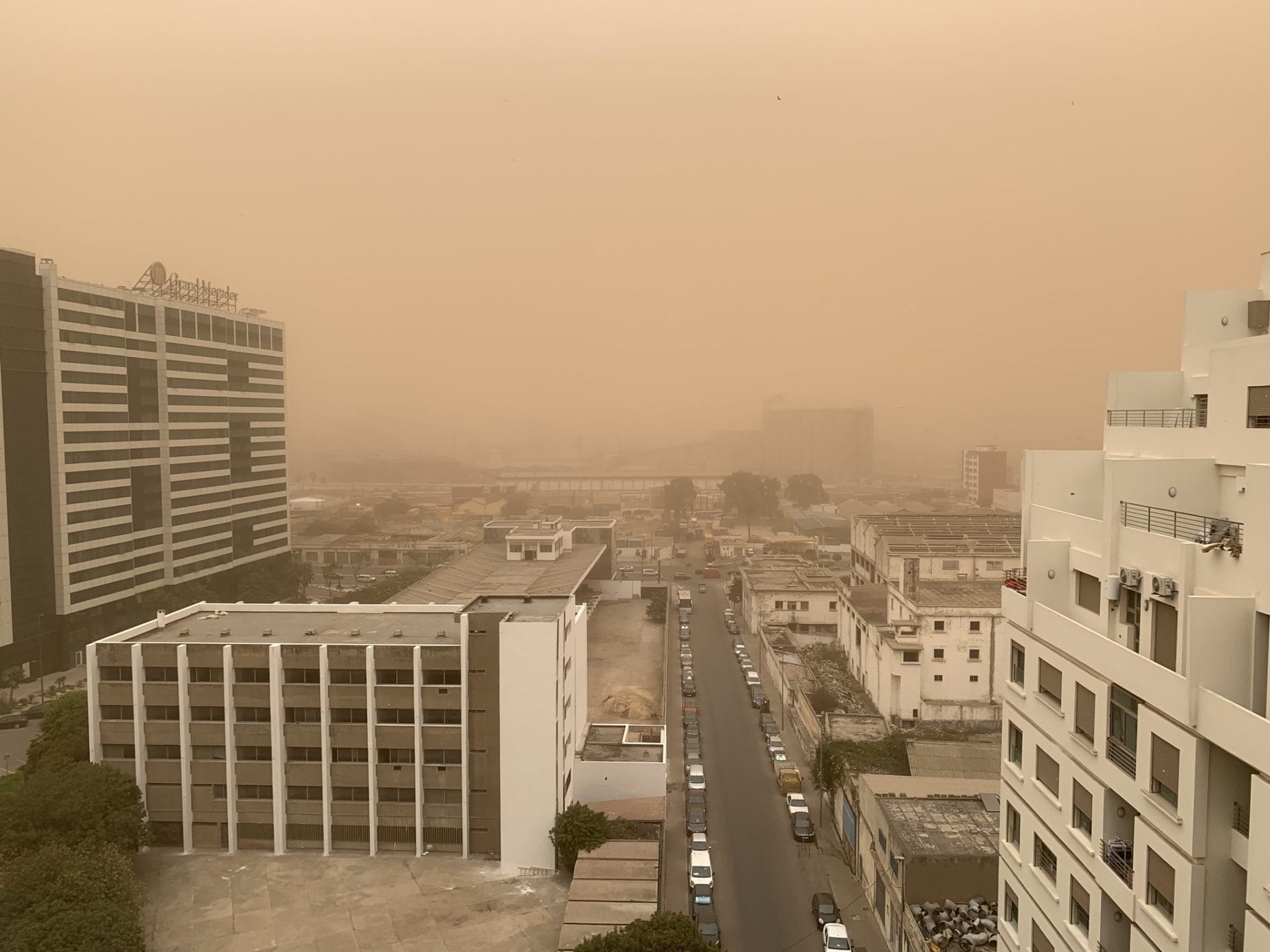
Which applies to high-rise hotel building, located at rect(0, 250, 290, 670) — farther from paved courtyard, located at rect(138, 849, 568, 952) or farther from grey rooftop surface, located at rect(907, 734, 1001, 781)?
grey rooftop surface, located at rect(907, 734, 1001, 781)

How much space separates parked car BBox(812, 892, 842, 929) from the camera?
17.7 meters

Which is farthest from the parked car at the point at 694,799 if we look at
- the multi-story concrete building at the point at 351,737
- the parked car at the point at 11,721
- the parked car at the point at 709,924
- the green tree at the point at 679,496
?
the green tree at the point at 679,496

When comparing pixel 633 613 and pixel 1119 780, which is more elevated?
pixel 1119 780

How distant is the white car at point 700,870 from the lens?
62.2ft

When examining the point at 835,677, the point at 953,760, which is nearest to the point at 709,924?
the point at 953,760

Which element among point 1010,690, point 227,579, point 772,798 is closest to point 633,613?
point 772,798

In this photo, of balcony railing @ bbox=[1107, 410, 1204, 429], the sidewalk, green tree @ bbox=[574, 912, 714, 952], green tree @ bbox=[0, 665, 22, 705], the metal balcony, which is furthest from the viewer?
green tree @ bbox=[0, 665, 22, 705]

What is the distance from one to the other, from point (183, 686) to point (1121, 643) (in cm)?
1893

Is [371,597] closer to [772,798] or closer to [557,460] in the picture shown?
[772,798]

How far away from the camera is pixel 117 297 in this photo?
3991 centimetres

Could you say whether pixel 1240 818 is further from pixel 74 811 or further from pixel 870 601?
pixel 870 601

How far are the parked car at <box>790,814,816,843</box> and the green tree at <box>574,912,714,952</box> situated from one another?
743 centimetres

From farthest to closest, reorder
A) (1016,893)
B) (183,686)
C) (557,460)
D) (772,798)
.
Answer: (557,460) < (772,798) < (183,686) < (1016,893)

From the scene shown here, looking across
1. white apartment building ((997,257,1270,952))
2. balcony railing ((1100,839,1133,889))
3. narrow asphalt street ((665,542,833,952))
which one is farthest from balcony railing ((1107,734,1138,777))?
narrow asphalt street ((665,542,833,952))
